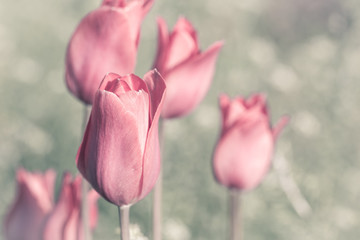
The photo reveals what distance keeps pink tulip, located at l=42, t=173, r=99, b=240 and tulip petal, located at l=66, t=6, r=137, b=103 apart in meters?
0.06

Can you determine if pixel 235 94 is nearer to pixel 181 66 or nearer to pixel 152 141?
pixel 181 66

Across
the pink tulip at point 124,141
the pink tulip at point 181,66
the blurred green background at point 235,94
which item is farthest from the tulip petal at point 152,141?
the blurred green background at point 235,94

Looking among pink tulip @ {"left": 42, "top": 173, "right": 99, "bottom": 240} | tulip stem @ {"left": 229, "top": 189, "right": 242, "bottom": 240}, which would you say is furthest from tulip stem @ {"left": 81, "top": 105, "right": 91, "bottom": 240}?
tulip stem @ {"left": 229, "top": 189, "right": 242, "bottom": 240}

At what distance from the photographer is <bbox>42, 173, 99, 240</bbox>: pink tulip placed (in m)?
0.38

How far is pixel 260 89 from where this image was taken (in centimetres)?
121

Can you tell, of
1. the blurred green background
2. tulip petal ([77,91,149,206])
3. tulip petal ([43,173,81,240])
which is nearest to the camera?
tulip petal ([77,91,149,206])

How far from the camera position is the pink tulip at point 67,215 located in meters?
0.38

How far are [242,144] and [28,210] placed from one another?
17 centimetres

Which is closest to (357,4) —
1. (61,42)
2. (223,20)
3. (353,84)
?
(353,84)

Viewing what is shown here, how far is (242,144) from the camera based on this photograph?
0.47 metres

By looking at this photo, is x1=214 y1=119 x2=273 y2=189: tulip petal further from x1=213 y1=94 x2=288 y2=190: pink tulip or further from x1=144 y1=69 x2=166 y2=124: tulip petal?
x1=144 y1=69 x2=166 y2=124: tulip petal

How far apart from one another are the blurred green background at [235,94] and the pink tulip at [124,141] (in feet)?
0.96

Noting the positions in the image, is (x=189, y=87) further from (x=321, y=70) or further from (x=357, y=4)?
(x=321, y=70)

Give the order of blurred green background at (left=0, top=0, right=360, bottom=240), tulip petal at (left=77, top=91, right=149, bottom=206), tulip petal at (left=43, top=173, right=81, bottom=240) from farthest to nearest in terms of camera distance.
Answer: blurred green background at (left=0, top=0, right=360, bottom=240)
tulip petal at (left=43, top=173, right=81, bottom=240)
tulip petal at (left=77, top=91, right=149, bottom=206)
